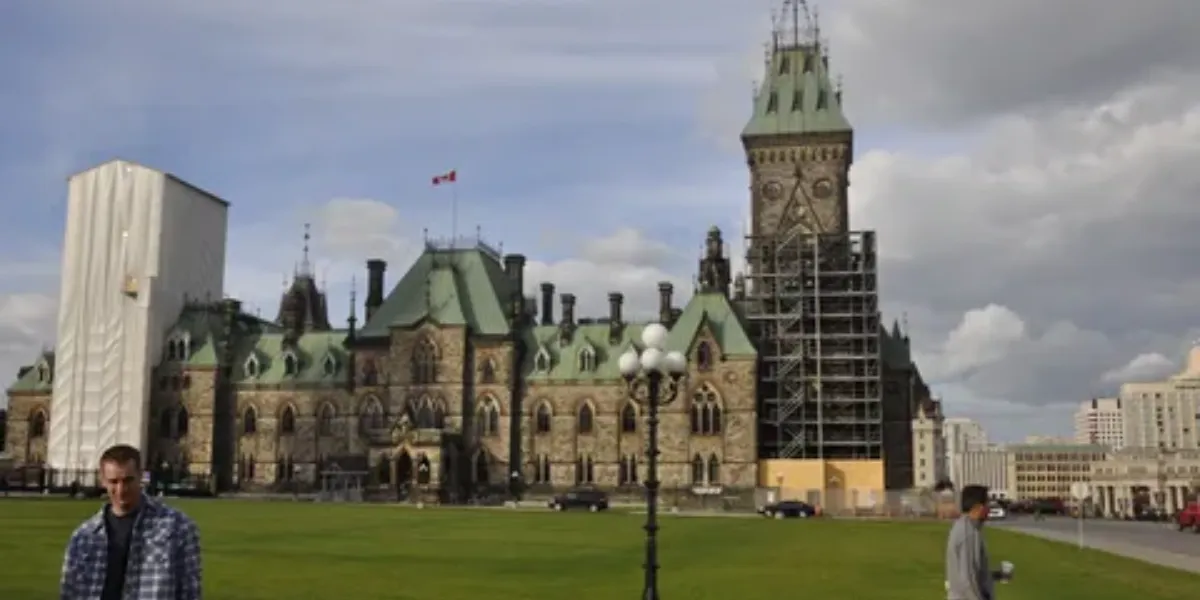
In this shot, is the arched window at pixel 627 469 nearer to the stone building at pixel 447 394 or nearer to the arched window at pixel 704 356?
the stone building at pixel 447 394

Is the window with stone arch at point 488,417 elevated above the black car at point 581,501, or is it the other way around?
the window with stone arch at point 488,417

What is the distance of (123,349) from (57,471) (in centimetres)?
1015

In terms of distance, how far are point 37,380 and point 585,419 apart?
46176 millimetres

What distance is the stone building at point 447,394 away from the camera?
7806 cm

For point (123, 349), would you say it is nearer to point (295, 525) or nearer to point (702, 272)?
point (702, 272)

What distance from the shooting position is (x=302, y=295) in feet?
354

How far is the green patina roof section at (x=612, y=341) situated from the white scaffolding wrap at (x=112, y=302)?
→ 1160 inches

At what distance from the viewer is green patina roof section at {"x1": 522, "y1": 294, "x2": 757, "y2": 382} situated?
78.5 meters

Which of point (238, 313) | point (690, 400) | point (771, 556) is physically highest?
point (238, 313)

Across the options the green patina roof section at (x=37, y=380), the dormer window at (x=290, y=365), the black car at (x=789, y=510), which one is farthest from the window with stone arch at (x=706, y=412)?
the green patina roof section at (x=37, y=380)

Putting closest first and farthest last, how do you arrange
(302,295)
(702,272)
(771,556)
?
1. (771,556)
2. (702,272)
3. (302,295)

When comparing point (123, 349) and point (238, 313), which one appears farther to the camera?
point (238, 313)

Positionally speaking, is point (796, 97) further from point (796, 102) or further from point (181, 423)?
point (181, 423)

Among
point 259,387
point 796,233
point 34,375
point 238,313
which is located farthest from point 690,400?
point 34,375
